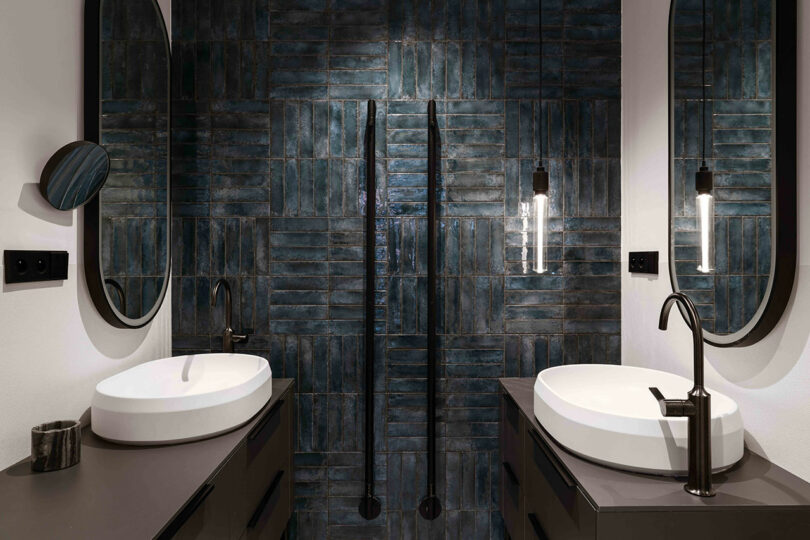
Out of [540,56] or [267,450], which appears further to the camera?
[540,56]

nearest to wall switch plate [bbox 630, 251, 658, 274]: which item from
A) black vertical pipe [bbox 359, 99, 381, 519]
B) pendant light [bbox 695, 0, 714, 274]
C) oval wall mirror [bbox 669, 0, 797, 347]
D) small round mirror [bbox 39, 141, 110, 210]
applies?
oval wall mirror [bbox 669, 0, 797, 347]

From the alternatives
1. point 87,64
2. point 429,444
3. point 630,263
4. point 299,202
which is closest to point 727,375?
point 630,263

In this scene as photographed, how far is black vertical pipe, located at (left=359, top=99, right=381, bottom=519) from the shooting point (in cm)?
188

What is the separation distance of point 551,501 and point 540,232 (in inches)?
38.5

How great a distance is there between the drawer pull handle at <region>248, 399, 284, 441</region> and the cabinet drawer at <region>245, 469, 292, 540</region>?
245 mm

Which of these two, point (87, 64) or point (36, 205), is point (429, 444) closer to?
point (36, 205)

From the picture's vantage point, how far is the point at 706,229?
1.37 meters

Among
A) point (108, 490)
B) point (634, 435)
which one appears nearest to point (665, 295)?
point (634, 435)

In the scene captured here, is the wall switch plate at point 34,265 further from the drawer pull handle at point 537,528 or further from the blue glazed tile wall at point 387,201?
the drawer pull handle at point 537,528

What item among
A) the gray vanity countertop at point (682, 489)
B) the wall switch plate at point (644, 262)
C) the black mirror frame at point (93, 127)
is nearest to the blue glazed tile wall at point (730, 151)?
the wall switch plate at point (644, 262)

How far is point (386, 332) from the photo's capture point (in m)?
1.97

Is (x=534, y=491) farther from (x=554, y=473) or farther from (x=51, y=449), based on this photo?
(x=51, y=449)

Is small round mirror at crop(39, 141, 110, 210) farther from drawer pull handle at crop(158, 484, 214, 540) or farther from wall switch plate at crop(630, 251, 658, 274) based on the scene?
wall switch plate at crop(630, 251, 658, 274)

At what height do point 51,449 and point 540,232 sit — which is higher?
point 540,232
